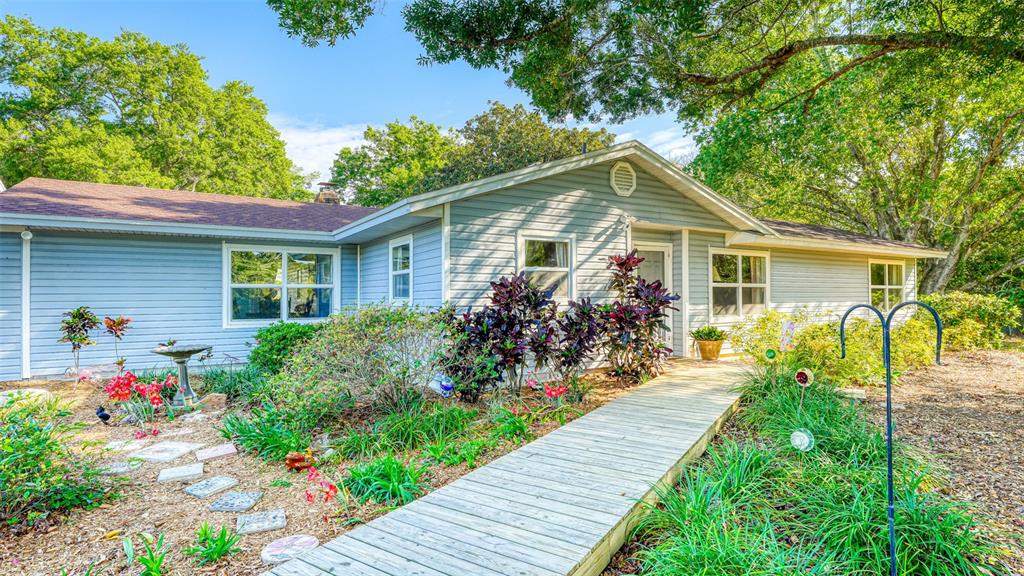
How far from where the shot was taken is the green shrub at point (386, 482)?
3482 millimetres

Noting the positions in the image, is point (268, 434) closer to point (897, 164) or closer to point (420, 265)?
point (420, 265)

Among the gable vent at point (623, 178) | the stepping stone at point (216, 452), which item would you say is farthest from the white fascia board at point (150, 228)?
the gable vent at point (623, 178)

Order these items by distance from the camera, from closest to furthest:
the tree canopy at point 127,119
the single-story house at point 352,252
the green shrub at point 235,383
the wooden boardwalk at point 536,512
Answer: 1. the wooden boardwalk at point 536,512
2. the green shrub at point 235,383
3. the single-story house at point 352,252
4. the tree canopy at point 127,119

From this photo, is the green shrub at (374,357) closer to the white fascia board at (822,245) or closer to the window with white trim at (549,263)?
the window with white trim at (549,263)

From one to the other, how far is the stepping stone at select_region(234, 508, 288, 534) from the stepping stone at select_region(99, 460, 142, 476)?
1.56 meters

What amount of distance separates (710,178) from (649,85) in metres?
7.40

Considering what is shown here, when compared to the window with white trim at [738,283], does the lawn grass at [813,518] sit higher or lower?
lower

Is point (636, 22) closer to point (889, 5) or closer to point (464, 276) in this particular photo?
point (889, 5)

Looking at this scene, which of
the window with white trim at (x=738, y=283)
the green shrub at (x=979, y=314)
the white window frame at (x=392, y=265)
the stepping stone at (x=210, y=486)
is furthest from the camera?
the green shrub at (x=979, y=314)

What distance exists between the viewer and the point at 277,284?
9562 millimetres

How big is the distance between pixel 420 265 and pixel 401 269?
958 millimetres

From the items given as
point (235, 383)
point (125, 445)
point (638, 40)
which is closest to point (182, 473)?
point (125, 445)

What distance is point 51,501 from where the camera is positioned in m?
3.24

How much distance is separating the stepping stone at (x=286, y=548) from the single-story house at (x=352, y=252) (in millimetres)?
4197
